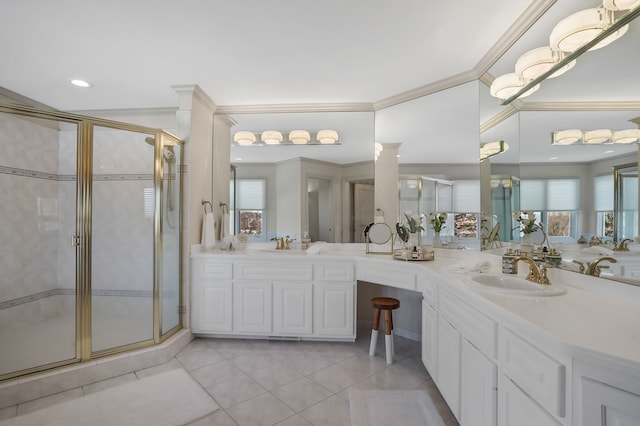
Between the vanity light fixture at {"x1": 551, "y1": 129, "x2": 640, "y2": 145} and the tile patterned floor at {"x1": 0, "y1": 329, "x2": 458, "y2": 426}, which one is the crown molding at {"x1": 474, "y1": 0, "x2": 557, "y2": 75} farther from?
the tile patterned floor at {"x1": 0, "y1": 329, "x2": 458, "y2": 426}

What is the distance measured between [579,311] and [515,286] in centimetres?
50

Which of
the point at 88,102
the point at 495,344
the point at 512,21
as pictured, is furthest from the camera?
the point at 88,102

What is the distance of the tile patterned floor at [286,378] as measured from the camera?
71.4 inches

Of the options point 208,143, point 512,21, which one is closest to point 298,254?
point 208,143

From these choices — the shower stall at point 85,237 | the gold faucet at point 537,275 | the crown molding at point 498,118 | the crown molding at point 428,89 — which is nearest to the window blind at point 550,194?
the gold faucet at point 537,275

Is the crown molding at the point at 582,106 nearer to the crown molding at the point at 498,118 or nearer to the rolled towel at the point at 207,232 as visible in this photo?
the crown molding at the point at 498,118

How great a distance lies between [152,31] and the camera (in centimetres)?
200

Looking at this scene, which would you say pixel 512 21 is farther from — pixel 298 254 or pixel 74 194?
pixel 74 194

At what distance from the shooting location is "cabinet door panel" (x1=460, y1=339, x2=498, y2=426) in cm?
128

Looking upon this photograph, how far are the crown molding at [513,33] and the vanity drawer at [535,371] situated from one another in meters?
1.82

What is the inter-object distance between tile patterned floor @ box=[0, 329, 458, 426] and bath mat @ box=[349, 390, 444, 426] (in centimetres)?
5

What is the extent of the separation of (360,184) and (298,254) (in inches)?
38.3

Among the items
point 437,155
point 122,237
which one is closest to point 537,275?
point 437,155

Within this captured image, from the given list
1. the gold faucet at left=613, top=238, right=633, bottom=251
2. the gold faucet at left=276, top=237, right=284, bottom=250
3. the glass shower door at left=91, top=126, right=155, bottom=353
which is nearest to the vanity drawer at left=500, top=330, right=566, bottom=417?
the gold faucet at left=613, top=238, right=633, bottom=251
